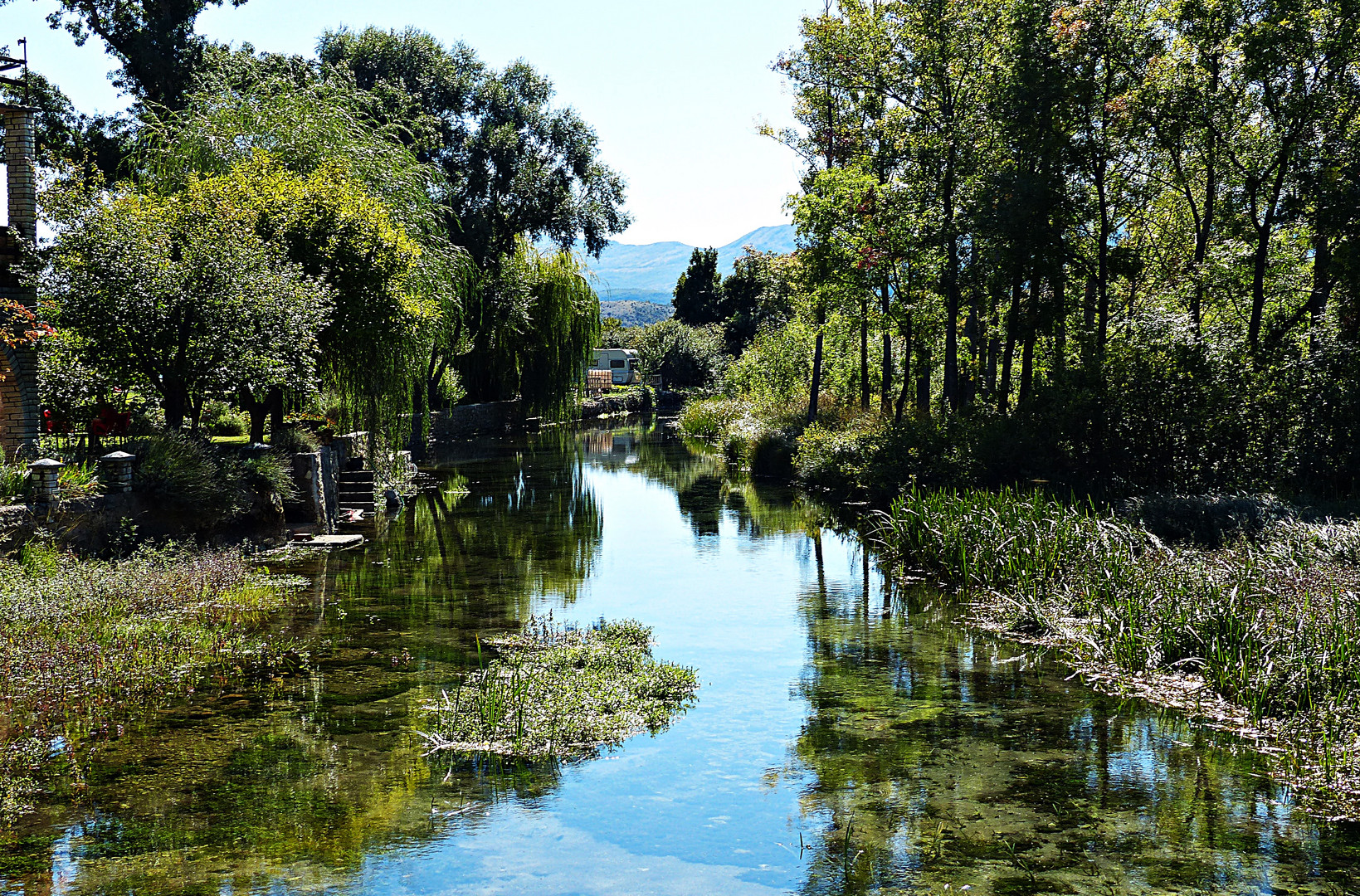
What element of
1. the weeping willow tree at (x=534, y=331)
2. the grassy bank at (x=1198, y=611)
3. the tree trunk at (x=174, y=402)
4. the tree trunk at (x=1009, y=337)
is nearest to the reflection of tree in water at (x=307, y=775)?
the tree trunk at (x=174, y=402)

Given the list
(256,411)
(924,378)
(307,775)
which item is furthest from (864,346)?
(307,775)

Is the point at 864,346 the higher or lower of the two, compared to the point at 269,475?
higher

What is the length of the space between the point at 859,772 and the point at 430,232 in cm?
1974

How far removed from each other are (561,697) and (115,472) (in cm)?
777

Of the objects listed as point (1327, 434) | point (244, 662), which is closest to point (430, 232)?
point (244, 662)

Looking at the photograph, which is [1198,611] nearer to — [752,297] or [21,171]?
[21,171]

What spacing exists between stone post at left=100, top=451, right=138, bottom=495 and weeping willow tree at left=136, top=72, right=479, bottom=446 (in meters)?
6.00

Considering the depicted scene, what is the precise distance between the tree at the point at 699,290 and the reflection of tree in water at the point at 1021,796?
73002 millimetres

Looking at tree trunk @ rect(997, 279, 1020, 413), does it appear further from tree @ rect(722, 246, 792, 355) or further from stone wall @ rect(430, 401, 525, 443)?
stone wall @ rect(430, 401, 525, 443)

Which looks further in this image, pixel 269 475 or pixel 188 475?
pixel 269 475

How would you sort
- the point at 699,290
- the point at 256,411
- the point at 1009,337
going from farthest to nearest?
the point at 699,290 < the point at 1009,337 < the point at 256,411

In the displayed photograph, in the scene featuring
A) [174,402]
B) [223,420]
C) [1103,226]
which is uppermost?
[1103,226]

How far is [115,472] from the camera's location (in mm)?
13148

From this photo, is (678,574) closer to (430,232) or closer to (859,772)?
(859,772)
